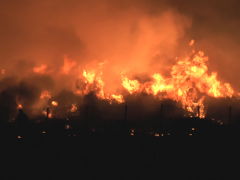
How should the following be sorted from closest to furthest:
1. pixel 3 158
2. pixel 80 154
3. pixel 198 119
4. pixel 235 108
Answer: pixel 3 158
pixel 80 154
pixel 198 119
pixel 235 108

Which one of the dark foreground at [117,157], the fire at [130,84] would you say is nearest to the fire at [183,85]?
the fire at [130,84]

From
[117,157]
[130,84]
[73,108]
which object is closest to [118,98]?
[130,84]

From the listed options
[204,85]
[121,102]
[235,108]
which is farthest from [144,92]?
[235,108]

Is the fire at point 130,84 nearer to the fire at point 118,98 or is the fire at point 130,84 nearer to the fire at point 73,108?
the fire at point 118,98

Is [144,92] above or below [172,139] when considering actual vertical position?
above

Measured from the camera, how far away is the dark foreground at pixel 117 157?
26781mm

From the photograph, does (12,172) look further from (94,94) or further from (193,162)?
(94,94)

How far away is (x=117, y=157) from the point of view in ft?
101

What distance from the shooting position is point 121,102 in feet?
200

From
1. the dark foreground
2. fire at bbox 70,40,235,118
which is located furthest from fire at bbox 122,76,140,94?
the dark foreground

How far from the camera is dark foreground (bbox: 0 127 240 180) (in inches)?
1054

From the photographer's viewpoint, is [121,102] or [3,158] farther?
[121,102]

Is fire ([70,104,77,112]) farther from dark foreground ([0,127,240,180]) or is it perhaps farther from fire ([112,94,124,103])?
dark foreground ([0,127,240,180])

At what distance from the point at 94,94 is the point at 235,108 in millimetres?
20436
